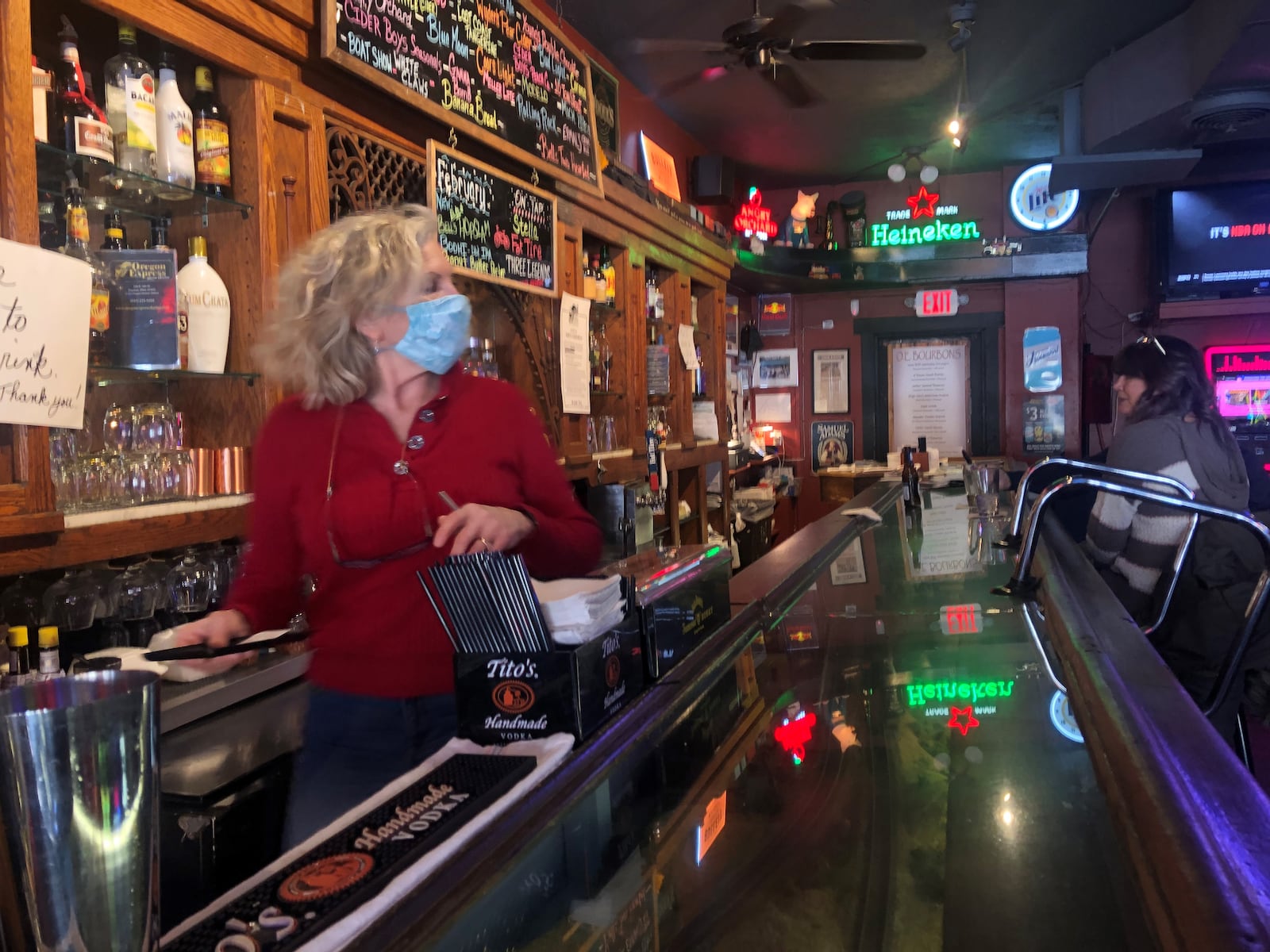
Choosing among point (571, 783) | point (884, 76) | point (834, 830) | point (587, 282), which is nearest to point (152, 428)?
point (571, 783)

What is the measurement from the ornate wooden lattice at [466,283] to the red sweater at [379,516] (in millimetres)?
996

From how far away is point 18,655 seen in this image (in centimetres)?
173

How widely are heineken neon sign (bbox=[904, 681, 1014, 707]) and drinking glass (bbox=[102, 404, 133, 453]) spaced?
5.37 feet

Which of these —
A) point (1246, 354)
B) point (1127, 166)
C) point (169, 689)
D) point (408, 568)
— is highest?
point (1127, 166)

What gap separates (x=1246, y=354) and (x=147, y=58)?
784cm

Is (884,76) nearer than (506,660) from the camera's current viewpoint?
Answer: No

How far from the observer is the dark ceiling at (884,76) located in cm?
464

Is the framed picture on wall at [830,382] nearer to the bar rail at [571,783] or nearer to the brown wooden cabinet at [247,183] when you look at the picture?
the brown wooden cabinet at [247,183]

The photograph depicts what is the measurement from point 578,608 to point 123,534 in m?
1.11

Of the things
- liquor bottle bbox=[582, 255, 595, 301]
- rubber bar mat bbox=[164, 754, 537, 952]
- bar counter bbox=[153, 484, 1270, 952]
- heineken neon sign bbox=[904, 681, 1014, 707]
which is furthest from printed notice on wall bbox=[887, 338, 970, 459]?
rubber bar mat bbox=[164, 754, 537, 952]

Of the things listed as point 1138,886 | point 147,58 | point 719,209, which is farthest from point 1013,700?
point 719,209

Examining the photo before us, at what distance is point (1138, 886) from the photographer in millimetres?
794

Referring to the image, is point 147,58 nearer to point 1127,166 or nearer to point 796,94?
point 796,94

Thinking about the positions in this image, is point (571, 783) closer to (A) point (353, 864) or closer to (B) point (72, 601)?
(A) point (353, 864)
